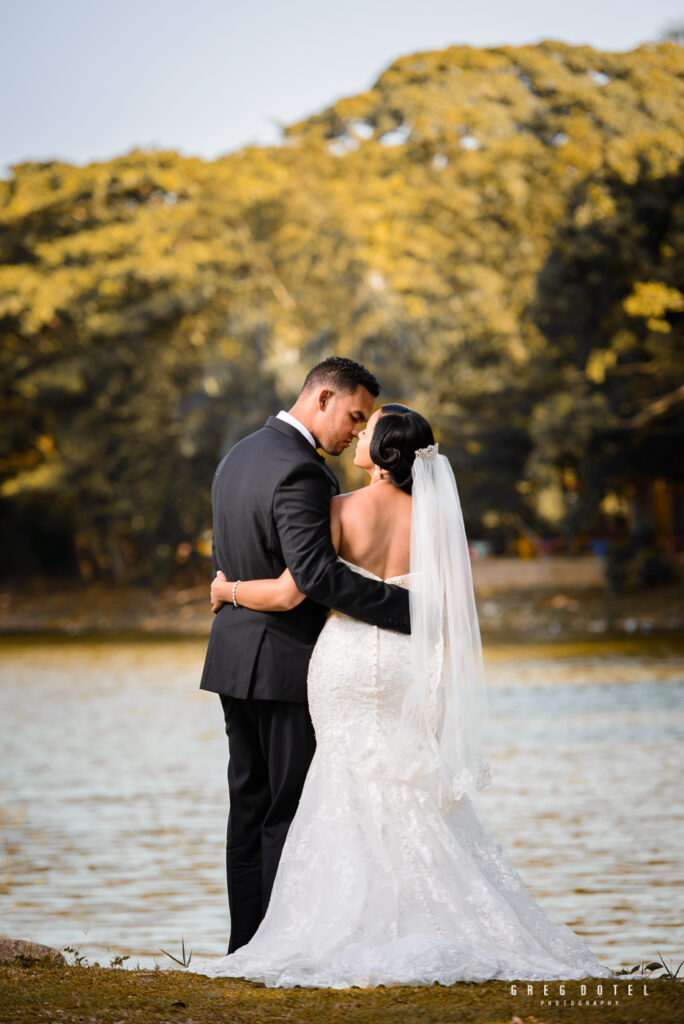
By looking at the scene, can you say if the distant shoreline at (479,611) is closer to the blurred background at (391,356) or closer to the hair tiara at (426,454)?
the blurred background at (391,356)

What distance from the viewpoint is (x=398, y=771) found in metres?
4.78

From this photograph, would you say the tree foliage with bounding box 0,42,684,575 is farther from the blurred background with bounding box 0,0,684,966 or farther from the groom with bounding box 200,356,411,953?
the groom with bounding box 200,356,411,953

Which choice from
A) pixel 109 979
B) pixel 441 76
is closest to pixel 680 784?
pixel 109 979

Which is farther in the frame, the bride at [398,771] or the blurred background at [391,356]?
the blurred background at [391,356]

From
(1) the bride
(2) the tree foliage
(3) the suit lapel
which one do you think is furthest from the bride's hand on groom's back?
(2) the tree foliage

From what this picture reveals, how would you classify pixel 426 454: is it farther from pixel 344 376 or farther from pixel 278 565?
pixel 278 565

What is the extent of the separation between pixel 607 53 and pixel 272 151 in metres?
8.81

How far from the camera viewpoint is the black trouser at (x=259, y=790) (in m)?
4.88

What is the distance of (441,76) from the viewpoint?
40375 mm

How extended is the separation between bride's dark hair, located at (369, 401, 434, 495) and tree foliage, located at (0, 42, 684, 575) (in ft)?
77.1

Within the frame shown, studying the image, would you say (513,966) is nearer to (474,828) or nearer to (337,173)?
(474,828)

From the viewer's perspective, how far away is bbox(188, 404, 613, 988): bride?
4504mm

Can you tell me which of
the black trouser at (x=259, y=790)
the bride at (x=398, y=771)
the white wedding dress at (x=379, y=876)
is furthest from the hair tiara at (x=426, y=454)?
the black trouser at (x=259, y=790)

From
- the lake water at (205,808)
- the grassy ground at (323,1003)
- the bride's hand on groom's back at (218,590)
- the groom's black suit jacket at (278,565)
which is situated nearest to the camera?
the grassy ground at (323,1003)
